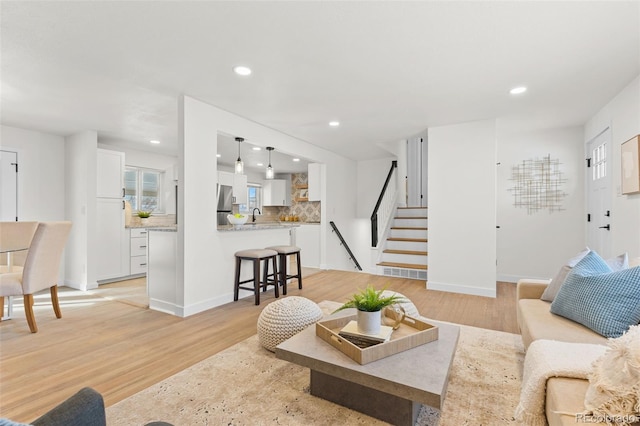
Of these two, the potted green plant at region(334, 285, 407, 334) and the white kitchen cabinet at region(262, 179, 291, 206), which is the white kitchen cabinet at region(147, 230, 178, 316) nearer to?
the potted green plant at region(334, 285, 407, 334)

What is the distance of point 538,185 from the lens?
4820 millimetres

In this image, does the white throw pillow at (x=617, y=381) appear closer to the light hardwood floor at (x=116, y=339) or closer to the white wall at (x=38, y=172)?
the light hardwood floor at (x=116, y=339)

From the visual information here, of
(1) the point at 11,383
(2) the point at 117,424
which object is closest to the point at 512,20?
(2) the point at 117,424

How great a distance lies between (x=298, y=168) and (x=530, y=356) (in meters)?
7.06

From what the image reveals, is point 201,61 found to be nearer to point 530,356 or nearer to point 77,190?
point 530,356

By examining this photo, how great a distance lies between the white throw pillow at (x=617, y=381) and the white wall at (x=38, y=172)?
6450mm

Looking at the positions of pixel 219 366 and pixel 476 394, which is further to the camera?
pixel 219 366

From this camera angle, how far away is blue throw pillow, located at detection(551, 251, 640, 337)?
156cm

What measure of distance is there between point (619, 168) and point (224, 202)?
21.1 feet

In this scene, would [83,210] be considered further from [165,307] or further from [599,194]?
[599,194]

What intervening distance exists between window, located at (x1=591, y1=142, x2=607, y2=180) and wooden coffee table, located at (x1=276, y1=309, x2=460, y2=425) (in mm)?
3576

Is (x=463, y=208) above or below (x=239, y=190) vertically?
below

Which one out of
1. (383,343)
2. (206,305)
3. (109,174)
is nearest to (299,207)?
(109,174)

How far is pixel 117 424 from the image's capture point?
1.59 meters
